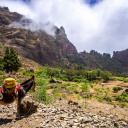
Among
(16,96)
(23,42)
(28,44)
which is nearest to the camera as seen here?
(16,96)

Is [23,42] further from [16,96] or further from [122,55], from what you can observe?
[122,55]

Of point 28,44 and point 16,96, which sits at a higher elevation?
point 28,44

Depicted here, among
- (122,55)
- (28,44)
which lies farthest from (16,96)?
(122,55)

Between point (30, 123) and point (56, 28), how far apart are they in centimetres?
13497

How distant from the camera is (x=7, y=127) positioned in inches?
133

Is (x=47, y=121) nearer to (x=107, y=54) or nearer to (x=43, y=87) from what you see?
(x=43, y=87)

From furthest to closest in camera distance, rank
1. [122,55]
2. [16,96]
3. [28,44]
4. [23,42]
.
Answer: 1. [122,55]
2. [28,44]
3. [23,42]
4. [16,96]

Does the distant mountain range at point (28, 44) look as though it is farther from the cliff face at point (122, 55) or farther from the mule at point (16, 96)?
the mule at point (16, 96)

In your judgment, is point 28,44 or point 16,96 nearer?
point 16,96

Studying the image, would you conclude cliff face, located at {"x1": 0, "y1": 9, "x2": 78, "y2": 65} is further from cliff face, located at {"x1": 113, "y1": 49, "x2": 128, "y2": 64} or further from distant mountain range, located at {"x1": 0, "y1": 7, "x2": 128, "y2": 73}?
cliff face, located at {"x1": 113, "y1": 49, "x2": 128, "y2": 64}

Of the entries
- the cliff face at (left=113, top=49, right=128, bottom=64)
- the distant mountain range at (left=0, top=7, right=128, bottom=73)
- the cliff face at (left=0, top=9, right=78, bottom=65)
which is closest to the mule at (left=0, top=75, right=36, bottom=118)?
the distant mountain range at (left=0, top=7, right=128, bottom=73)

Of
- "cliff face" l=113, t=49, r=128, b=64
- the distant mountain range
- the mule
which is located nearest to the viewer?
the mule

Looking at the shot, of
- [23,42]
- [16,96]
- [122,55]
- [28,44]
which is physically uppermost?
[23,42]

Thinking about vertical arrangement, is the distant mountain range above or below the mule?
above
